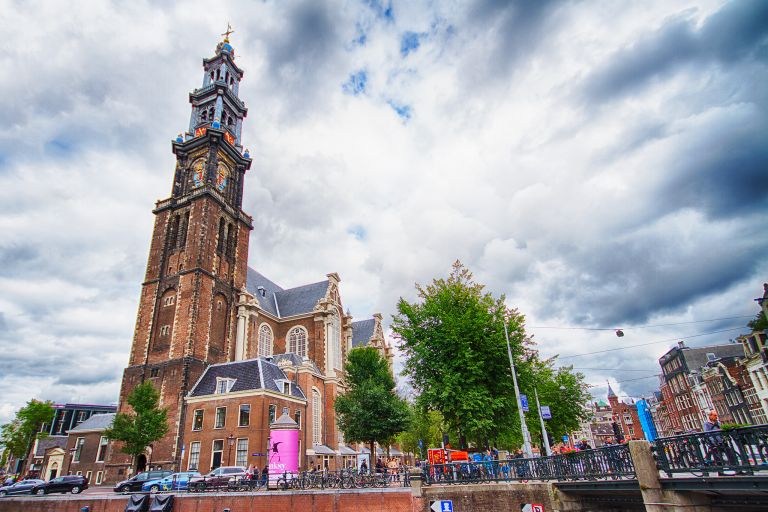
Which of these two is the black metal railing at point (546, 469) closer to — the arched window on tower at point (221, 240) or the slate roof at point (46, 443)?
the arched window on tower at point (221, 240)

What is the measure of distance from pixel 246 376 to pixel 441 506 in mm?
24914

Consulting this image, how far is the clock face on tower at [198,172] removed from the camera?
50700 millimetres

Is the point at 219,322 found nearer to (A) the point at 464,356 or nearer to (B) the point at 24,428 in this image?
(A) the point at 464,356

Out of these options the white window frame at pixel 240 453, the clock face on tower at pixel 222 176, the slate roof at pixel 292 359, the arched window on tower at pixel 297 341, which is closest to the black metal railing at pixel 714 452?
the white window frame at pixel 240 453

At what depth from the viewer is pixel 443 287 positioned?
2864cm

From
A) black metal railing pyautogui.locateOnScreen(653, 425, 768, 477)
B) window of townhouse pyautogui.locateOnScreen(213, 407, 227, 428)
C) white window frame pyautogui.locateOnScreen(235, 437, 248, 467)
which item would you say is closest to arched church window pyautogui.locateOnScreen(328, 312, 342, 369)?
window of townhouse pyautogui.locateOnScreen(213, 407, 227, 428)

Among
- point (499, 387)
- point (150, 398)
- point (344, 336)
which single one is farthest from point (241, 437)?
point (344, 336)

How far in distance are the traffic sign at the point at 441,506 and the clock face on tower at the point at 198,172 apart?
151 ft

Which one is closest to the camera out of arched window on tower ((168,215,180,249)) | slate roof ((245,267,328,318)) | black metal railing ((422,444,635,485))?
black metal railing ((422,444,635,485))

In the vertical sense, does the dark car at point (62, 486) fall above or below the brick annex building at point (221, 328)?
below

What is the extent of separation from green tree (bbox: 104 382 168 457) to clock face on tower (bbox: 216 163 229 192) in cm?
2618

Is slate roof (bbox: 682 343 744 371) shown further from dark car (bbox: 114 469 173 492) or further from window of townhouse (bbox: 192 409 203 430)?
dark car (bbox: 114 469 173 492)

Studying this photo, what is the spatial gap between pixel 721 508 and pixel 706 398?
60003mm

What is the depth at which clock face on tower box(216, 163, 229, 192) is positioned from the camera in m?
51.6
